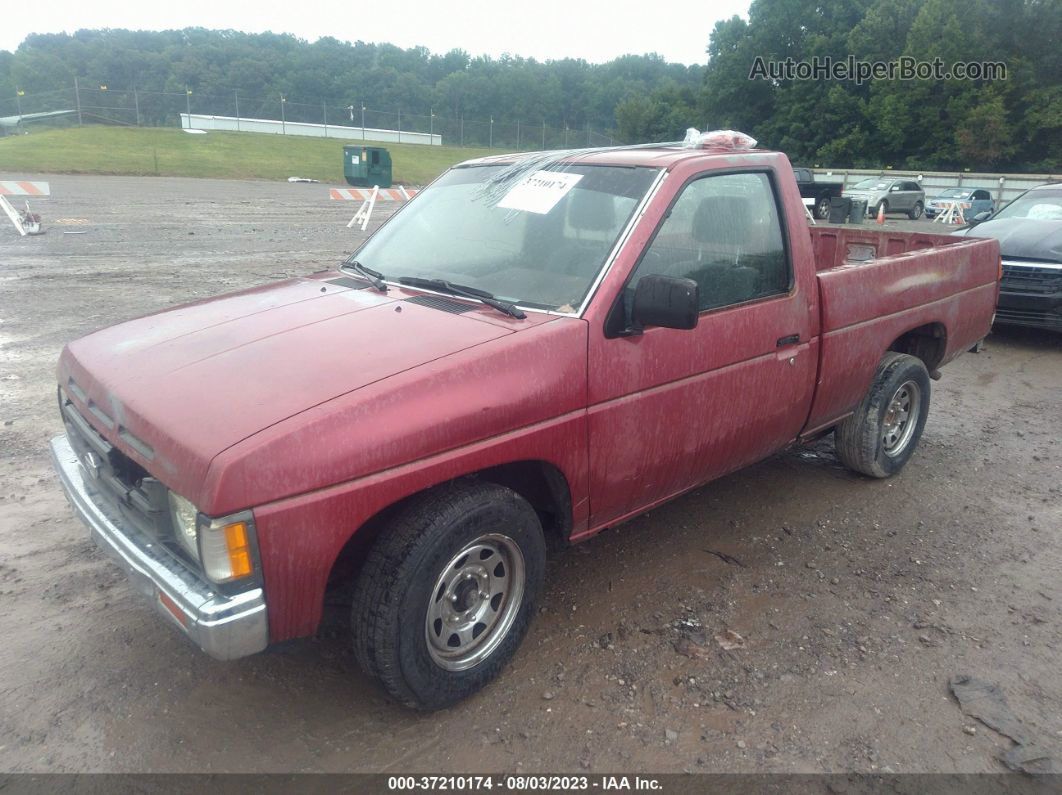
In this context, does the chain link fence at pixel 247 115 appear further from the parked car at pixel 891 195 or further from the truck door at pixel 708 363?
the truck door at pixel 708 363

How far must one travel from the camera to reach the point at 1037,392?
7055mm

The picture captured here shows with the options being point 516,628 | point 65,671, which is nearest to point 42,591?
point 65,671

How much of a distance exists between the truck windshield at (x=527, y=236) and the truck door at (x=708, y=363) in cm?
21

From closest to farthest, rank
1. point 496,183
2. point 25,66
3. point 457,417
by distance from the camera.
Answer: point 457,417
point 496,183
point 25,66

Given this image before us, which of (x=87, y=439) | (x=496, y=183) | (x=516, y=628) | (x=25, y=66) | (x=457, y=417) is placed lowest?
(x=516, y=628)

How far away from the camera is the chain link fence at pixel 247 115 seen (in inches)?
1956

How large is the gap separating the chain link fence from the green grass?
2.26 m

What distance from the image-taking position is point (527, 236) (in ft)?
11.1

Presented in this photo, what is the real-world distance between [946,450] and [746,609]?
2.91 meters

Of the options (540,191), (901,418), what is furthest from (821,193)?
(540,191)

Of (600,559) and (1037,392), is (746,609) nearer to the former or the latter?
(600,559)

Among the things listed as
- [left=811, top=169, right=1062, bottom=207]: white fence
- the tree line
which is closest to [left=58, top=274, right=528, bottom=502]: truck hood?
[left=811, top=169, right=1062, bottom=207]: white fence

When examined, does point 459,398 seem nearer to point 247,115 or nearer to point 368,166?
point 368,166
